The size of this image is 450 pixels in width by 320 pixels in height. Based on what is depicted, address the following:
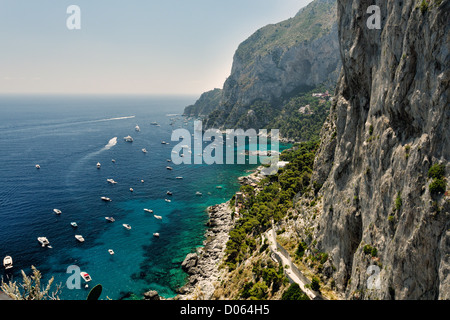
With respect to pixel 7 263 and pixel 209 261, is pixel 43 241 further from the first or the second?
pixel 209 261

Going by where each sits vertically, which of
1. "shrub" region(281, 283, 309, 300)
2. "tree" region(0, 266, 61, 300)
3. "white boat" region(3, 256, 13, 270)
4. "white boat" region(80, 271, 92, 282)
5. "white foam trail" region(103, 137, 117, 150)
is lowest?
"white boat" region(80, 271, 92, 282)

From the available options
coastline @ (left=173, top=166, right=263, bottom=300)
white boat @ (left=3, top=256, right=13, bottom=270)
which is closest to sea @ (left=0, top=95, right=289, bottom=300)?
white boat @ (left=3, top=256, right=13, bottom=270)

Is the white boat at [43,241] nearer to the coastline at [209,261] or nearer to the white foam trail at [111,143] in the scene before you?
the coastline at [209,261]

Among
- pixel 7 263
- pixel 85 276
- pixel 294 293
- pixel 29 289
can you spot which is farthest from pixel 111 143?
pixel 29 289

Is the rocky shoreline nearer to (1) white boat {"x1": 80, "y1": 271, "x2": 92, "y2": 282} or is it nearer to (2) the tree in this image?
(1) white boat {"x1": 80, "y1": 271, "x2": 92, "y2": 282}

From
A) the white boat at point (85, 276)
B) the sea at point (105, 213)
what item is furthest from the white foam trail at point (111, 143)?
the white boat at point (85, 276)
